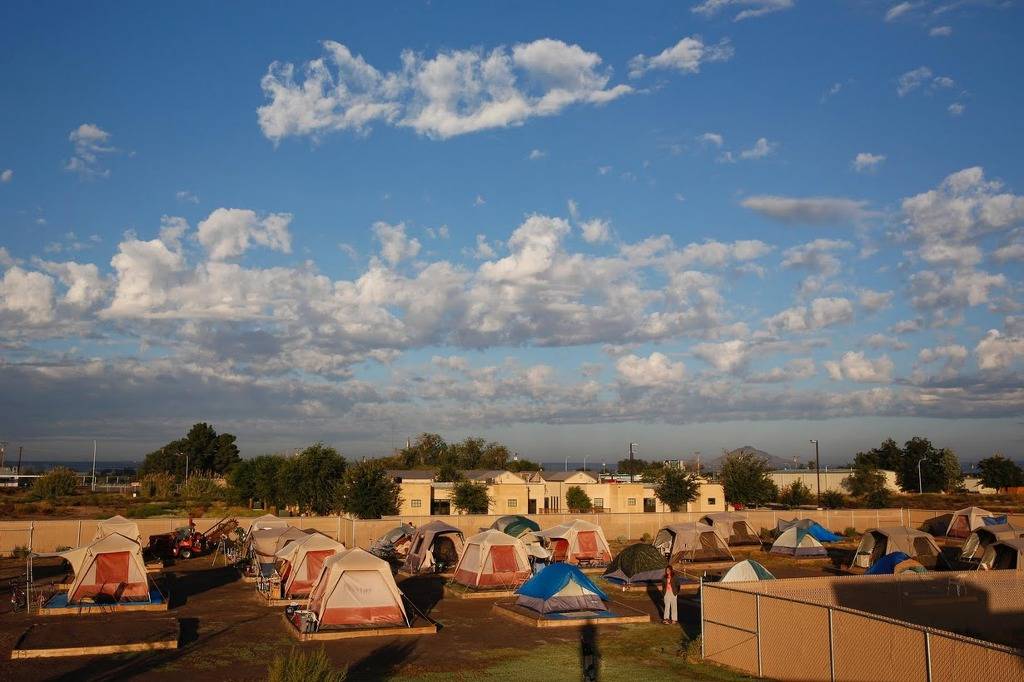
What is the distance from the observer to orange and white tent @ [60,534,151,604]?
22.7 meters

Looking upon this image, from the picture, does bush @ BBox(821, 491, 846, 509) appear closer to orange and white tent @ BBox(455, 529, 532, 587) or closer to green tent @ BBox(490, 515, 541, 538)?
green tent @ BBox(490, 515, 541, 538)

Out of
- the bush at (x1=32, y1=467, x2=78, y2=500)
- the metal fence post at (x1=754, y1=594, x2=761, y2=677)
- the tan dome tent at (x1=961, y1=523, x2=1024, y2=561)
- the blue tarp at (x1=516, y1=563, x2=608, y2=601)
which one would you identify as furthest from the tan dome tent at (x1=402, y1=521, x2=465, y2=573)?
the bush at (x1=32, y1=467, x2=78, y2=500)

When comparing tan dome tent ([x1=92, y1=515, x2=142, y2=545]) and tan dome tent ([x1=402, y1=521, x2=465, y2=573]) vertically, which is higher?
tan dome tent ([x1=92, y1=515, x2=142, y2=545])

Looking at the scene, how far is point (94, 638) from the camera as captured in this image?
61.4 feet

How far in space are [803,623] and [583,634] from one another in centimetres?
705

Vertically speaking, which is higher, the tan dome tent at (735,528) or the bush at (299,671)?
the bush at (299,671)

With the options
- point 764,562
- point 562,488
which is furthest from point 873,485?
point 764,562

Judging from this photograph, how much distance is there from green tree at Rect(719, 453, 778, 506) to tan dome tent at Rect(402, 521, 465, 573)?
34774 millimetres

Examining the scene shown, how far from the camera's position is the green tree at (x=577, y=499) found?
6294 centimetres

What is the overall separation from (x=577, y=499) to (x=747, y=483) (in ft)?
41.0

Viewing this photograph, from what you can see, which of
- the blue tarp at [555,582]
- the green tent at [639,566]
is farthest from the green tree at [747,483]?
the blue tarp at [555,582]

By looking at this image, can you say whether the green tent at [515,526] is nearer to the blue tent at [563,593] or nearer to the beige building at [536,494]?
the blue tent at [563,593]

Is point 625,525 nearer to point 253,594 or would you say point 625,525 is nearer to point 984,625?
point 253,594

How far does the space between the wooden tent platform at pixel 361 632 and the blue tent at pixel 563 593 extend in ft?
9.73
